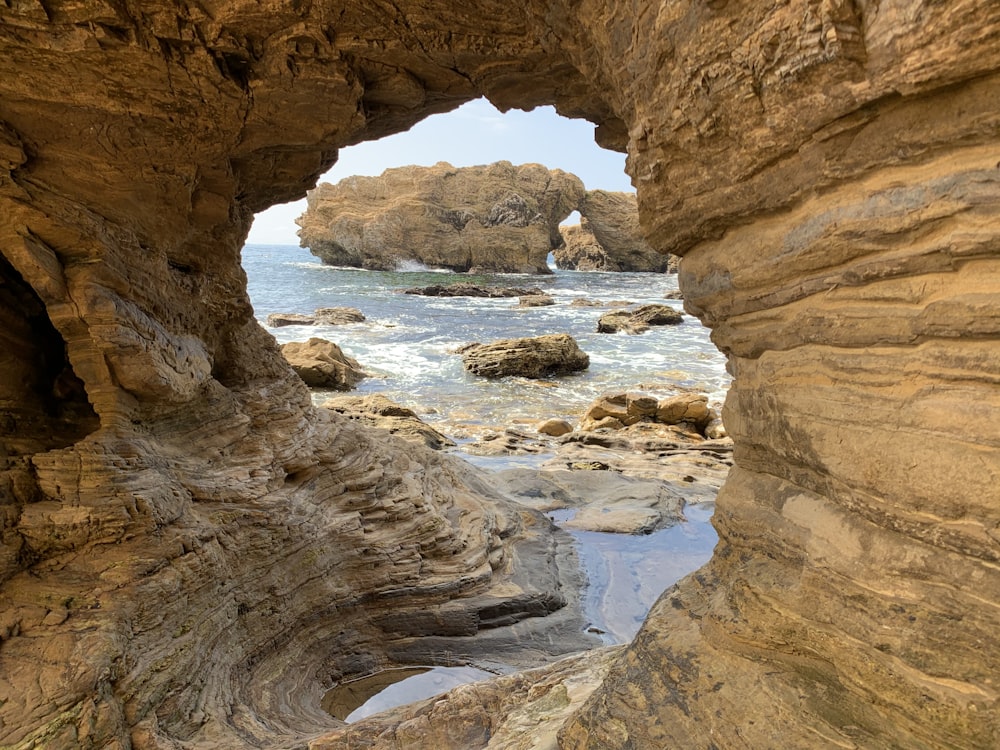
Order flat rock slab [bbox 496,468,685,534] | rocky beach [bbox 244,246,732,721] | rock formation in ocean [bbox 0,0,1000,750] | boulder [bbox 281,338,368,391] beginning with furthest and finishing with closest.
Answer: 1. boulder [bbox 281,338,368,391]
2. flat rock slab [bbox 496,468,685,534]
3. rocky beach [bbox 244,246,732,721]
4. rock formation in ocean [bbox 0,0,1000,750]

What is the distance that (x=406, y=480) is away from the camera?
6738 millimetres

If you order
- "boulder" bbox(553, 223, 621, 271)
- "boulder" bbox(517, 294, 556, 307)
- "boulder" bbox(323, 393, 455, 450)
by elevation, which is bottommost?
"boulder" bbox(323, 393, 455, 450)

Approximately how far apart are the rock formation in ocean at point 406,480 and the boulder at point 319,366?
400 inches

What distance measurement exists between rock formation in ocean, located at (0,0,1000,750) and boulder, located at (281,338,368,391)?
33.4 ft

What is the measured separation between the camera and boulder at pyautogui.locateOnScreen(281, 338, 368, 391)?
651 inches

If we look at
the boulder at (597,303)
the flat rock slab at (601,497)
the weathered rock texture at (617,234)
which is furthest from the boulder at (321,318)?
the weathered rock texture at (617,234)

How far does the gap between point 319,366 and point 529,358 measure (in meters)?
6.62

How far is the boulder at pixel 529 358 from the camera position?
62.7 ft

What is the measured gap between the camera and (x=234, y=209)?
19.2 ft

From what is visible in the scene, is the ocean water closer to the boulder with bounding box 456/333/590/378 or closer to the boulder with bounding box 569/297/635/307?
the boulder with bounding box 456/333/590/378

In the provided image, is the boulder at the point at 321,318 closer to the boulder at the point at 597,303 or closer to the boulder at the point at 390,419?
the boulder at the point at 597,303

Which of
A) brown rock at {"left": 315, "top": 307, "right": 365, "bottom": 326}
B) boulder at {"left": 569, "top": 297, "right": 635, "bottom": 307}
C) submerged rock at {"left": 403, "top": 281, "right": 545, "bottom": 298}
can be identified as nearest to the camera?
brown rock at {"left": 315, "top": 307, "right": 365, "bottom": 326}

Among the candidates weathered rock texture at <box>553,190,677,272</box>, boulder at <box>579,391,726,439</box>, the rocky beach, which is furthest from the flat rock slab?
weathered rock texture at <box>553,190,677,272</box>

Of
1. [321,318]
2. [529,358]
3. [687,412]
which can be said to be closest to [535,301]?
[321,318]
